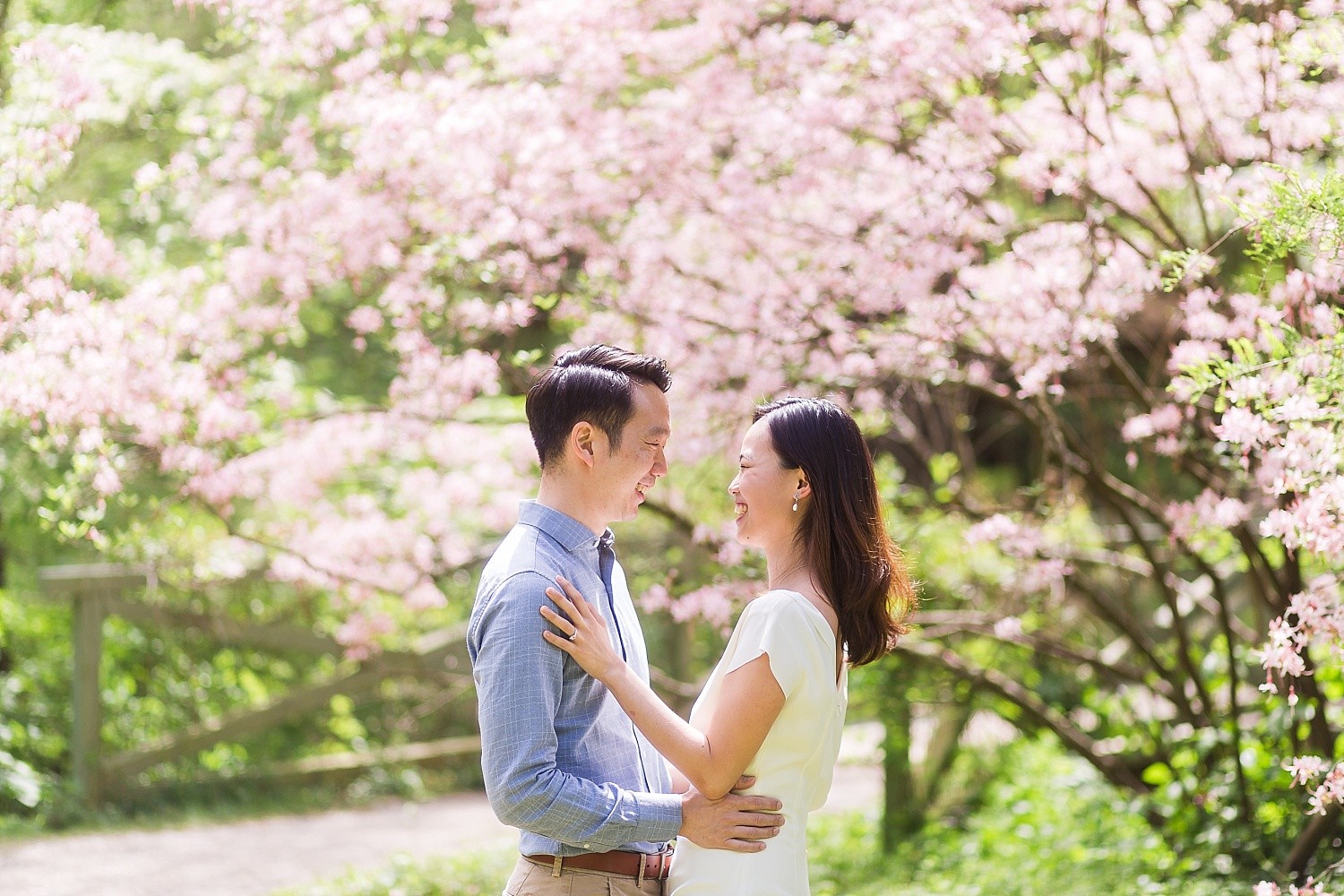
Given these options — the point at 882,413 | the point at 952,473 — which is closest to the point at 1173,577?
the point at 952,473

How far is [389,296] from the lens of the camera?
512 cm

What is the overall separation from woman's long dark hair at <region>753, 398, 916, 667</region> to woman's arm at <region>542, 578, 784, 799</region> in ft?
0.79

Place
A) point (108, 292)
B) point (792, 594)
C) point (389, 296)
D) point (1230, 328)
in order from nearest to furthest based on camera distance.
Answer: point (792, 594) < point (1230, 328) < point (389, 296) < point (108, 292)

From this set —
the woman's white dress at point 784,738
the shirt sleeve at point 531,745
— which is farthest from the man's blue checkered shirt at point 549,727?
the woman's white dress at point 784,738

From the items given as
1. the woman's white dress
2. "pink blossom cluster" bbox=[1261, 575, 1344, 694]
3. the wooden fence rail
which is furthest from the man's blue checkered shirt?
the wooden fence rail

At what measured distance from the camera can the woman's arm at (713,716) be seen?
87.4 inches

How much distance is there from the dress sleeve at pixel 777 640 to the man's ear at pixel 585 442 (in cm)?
40

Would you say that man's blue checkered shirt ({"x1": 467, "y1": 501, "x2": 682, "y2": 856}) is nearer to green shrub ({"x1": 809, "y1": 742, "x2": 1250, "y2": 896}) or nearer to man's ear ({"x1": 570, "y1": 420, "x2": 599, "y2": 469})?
man's ear ({"x1": 570, "y1": 420, "x2": 599, "y2": 469})

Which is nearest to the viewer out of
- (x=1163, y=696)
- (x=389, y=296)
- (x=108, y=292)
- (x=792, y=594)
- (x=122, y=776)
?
(x=792, y=594)

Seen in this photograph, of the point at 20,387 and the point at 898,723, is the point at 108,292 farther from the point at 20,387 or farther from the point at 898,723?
the point at 898,723

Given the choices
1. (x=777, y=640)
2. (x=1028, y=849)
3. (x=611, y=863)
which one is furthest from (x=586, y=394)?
(x=1028, y=849)

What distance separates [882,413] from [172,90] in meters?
3.85

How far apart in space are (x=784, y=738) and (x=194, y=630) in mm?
6557

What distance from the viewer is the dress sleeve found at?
2252 millimetres
